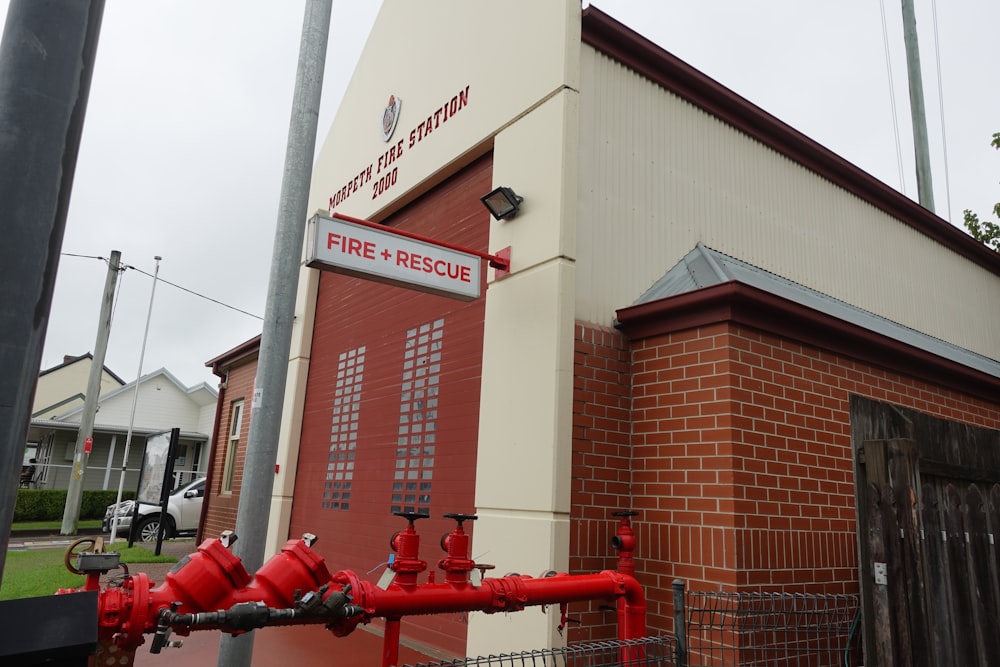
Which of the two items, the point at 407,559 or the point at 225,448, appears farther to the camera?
the point at 225,448

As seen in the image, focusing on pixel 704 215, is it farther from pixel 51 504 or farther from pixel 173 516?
pixel 51 504

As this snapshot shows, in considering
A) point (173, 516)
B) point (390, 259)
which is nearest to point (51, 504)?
point (173, 516)

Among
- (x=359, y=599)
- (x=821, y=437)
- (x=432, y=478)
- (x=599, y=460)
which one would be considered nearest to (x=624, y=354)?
(x=599, y=460)

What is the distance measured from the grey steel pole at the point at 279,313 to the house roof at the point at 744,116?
8.36 ft

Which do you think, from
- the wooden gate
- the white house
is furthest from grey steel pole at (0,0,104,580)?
the white house

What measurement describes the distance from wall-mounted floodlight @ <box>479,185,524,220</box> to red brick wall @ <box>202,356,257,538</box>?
7968 mm

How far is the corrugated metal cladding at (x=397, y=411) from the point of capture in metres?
6.66

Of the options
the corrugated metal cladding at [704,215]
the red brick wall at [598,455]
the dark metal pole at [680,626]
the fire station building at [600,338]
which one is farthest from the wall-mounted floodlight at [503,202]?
the dark metal pole at [680,626]

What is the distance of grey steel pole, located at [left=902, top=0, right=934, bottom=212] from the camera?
562 inches

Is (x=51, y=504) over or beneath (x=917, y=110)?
beneath

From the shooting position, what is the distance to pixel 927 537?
4.12 metres

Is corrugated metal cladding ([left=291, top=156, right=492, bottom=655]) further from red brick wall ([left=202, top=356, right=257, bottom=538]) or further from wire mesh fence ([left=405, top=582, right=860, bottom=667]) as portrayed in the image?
red brick wall ([left=202, top=356, right=257, bottom=538])

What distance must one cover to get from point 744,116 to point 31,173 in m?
7.35

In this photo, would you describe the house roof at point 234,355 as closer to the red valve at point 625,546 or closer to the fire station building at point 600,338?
the fire station building at point 600,338
